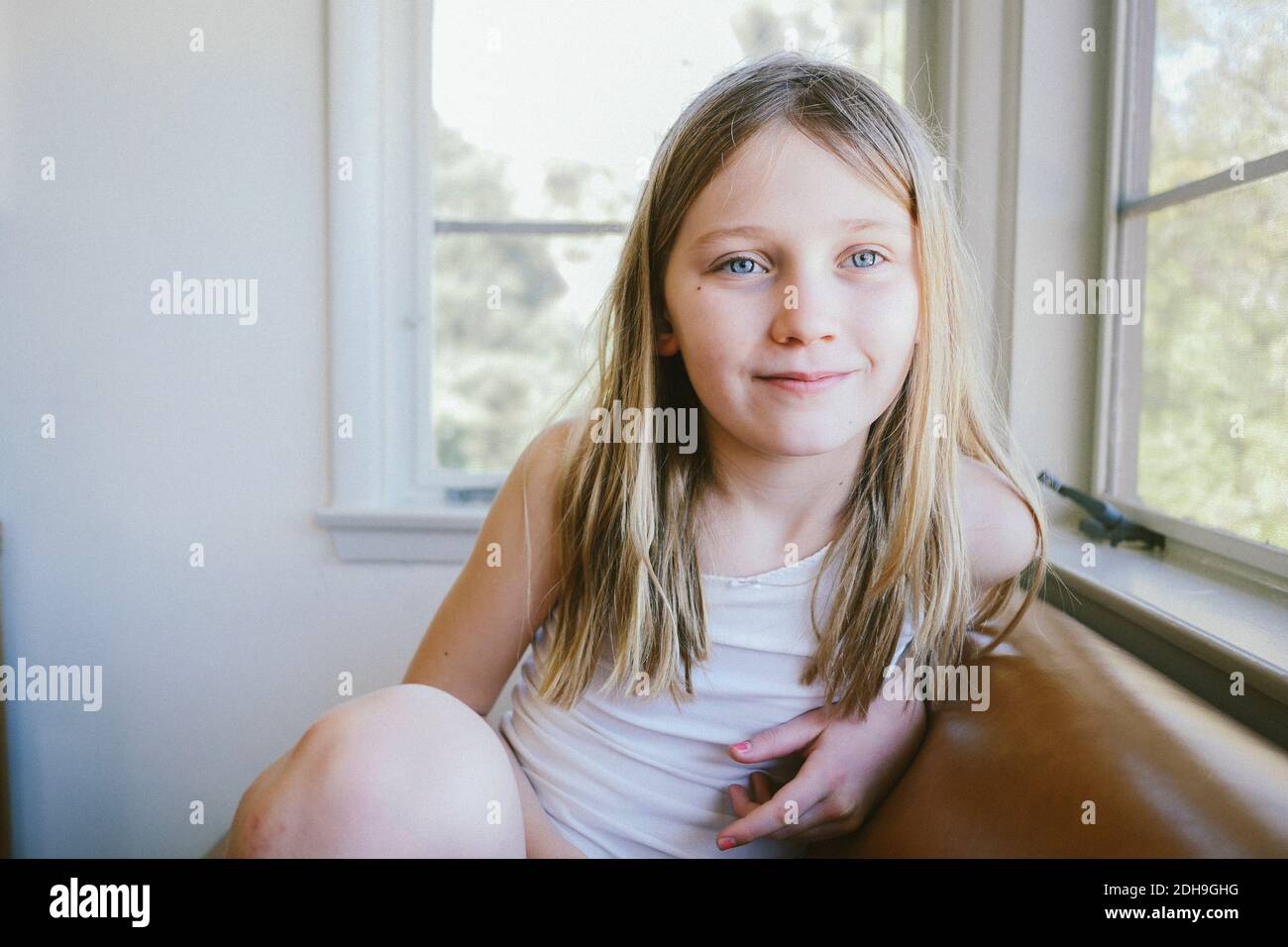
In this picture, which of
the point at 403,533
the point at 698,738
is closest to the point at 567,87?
the point at 403,533

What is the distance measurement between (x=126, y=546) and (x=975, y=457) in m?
1.28

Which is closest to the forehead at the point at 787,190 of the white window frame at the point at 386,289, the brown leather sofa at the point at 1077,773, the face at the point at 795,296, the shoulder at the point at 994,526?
the face at the point at 795,296

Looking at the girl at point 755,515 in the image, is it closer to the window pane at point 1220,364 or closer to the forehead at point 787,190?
the forehead at point 787,190

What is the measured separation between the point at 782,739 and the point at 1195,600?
0.40 metres

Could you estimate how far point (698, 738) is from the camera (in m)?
0.79

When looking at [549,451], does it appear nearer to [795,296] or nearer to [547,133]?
[795,296]

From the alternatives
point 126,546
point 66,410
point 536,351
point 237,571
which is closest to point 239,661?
point 237,571

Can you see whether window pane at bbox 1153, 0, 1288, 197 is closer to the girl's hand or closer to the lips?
the lips

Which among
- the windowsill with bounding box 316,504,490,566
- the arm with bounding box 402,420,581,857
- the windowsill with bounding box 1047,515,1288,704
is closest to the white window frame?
the windowsill with bounding box 316,504,490,566

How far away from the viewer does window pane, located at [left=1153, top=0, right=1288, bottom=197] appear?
91cm

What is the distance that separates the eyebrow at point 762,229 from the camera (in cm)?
71

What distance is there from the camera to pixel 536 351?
5.09 ft

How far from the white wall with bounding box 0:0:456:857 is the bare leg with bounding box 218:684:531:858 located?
0.87m
